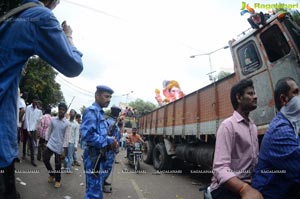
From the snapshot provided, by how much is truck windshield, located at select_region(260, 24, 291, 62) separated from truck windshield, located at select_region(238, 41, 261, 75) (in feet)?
0.78

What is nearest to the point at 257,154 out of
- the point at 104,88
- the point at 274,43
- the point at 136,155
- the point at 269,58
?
the point at 104,88

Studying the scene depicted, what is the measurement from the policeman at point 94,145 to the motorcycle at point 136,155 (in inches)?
217

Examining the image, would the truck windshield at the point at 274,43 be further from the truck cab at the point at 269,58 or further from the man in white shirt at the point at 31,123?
the man in white shirt at the point at 31,123

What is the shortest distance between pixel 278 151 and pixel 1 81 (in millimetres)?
1611

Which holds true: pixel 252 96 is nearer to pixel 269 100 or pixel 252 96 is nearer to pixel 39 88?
pixel 269 100

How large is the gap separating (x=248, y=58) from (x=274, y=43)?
0.55 metres

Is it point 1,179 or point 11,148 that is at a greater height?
point 11,148

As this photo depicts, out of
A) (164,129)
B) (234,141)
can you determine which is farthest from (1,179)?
(164,129)

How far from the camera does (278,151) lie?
1.65 m

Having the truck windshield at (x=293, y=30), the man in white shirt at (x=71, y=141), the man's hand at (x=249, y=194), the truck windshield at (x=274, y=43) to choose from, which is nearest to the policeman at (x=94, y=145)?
the man's hand at (x=249, y=194)

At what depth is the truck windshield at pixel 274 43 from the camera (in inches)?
161

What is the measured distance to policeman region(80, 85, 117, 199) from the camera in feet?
11.0

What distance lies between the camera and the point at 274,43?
14.2ft

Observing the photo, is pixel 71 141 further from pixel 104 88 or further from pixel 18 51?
pixel 18 51
